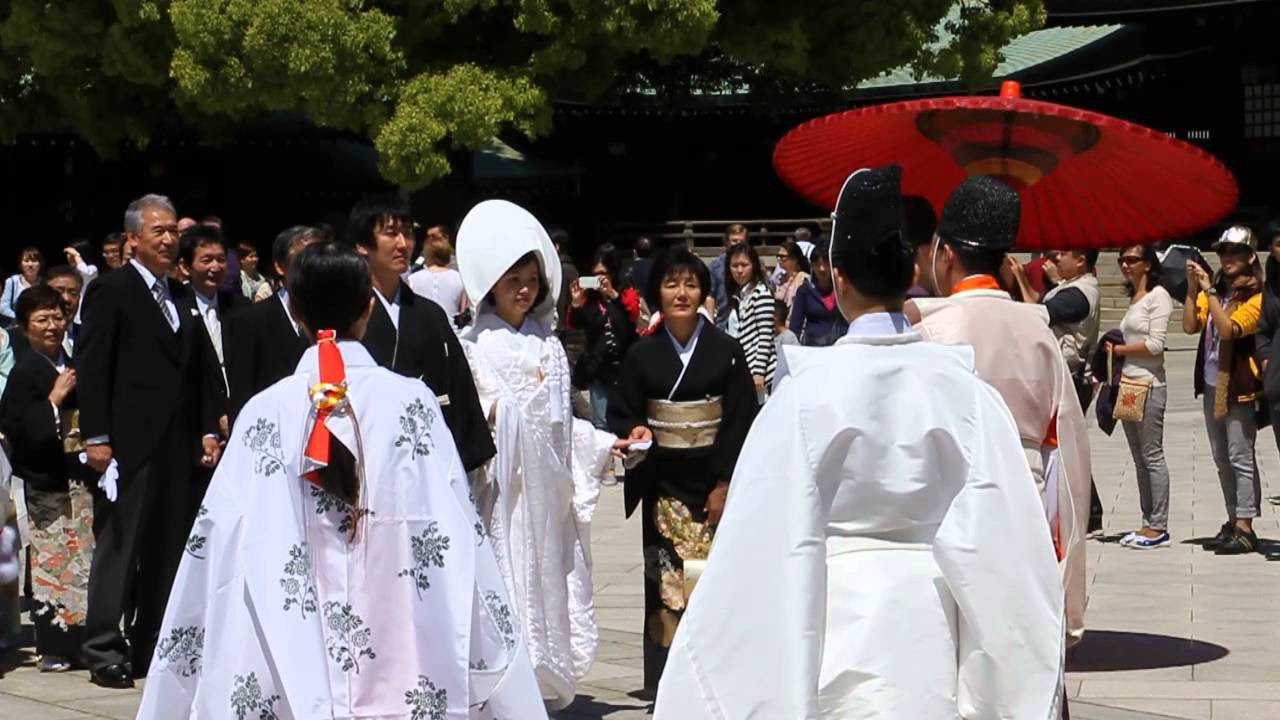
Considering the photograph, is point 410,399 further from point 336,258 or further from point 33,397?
point 33,397

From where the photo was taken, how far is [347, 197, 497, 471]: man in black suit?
22.0 ft

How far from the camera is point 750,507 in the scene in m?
3.66

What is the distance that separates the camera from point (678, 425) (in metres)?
7.45

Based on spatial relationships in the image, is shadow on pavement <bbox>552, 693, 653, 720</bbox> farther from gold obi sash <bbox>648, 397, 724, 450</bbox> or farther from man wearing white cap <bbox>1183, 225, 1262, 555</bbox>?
man wearing white cap <bbox>1183, 225, 1262, 555</bbox>

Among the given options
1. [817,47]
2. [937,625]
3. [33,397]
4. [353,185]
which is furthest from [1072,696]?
[353,185]

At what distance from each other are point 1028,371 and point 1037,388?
0.06 metres

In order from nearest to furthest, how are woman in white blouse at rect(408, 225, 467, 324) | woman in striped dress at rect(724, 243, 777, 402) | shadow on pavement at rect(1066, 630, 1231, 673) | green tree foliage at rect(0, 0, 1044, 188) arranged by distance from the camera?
shadow on pavement at rect(1066, 630, 1231, 673) < woman in white blouse at rect(408, 225, 467, 324) < woman in striped dress at rect(724, 243, 777, 402) < green tree foliage at rect(0, 0, 1044, 188)

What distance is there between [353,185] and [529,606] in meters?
22.4

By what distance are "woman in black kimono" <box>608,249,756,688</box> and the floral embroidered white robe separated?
276mm

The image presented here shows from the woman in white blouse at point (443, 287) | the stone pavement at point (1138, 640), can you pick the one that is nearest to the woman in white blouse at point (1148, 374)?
the stone pavement at point (1138, 640)

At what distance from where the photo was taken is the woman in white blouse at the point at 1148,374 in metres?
10.9

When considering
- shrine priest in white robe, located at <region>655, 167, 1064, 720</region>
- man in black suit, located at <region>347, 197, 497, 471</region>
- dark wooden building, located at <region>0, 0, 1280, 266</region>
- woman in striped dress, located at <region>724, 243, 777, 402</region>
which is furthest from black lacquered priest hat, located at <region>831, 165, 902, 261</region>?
dark wooden building, located at <region>0, 0, 1280, 266</region>

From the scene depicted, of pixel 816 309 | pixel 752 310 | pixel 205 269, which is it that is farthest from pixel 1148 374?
pixel 205 269

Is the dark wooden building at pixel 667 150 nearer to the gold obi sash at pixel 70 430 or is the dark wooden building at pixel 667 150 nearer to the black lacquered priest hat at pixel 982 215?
the gold obi sash at pixel 70 430
